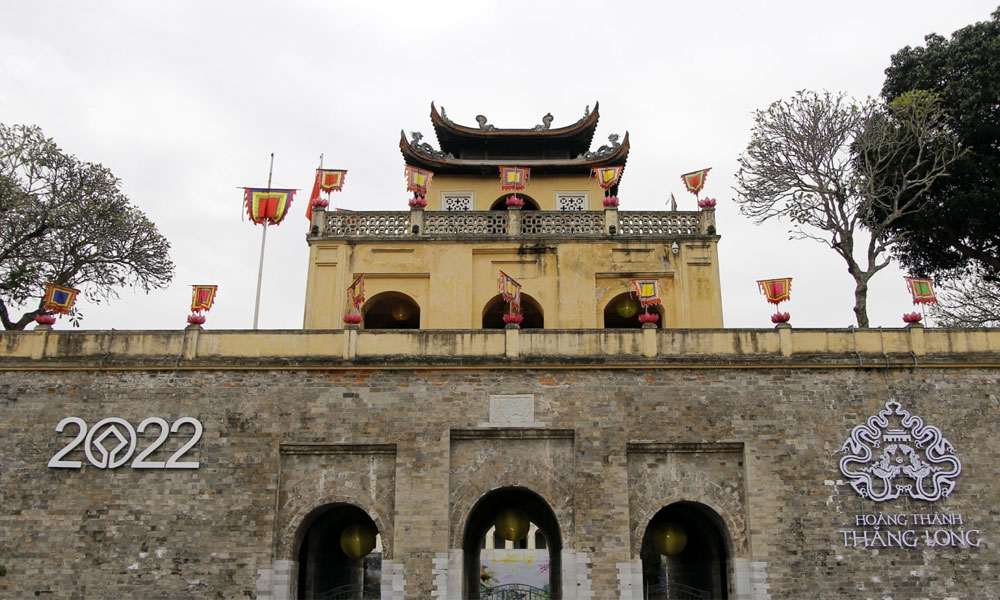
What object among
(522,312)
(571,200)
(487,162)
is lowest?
(522,312)

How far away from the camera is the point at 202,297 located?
16078mm

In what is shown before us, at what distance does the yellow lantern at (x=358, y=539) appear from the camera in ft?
51.3

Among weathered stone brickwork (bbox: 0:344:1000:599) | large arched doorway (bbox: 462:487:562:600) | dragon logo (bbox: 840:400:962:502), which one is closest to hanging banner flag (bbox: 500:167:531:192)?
weathered stone brickwork (bbox: 0:344:1000:599)

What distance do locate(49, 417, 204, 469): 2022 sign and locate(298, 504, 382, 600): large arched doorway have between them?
260 cm

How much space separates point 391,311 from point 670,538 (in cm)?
888

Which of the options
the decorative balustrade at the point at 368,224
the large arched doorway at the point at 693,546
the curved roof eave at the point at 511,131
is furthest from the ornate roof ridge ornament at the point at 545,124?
the large arched doorway at the point at 693,546

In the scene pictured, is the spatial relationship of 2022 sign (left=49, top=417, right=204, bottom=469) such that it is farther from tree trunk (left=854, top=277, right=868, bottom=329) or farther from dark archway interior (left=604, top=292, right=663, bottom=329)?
tree trunk (left=854, top=277, right=868, bottom=329)

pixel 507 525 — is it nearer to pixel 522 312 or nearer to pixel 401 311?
pixel 522 312

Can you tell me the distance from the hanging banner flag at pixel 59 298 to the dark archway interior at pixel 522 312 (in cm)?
873

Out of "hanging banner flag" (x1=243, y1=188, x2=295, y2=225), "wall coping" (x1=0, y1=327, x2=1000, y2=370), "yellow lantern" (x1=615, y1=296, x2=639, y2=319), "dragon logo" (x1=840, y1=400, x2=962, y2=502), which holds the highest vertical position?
"hanging banner flag" (x1=243, y1=188, x2=295, y2=225)

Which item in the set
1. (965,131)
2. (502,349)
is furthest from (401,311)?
(965,131)

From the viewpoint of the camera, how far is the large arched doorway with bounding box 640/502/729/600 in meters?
15.6

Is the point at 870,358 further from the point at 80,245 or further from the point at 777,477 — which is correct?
the point at 80,245

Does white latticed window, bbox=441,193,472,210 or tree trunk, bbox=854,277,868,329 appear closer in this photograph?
tree trunk, bbox=854,277,868,329
